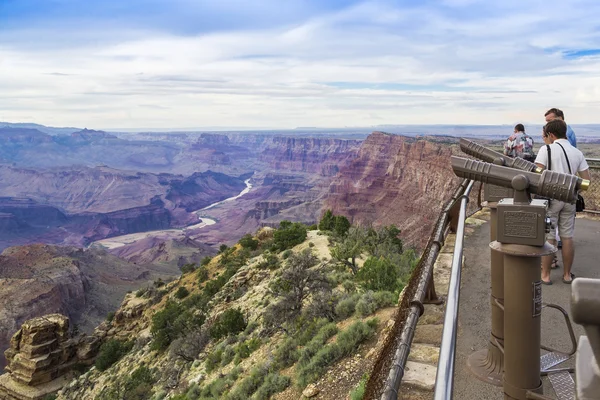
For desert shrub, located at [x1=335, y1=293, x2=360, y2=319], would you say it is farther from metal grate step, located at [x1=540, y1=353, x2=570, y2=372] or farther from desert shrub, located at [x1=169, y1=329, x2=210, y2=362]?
desert shrub, located at [x1=169, y1=329, x2=210, y2=362]

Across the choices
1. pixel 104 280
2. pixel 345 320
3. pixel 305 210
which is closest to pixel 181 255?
pixel 104 280

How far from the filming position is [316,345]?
8.75 m

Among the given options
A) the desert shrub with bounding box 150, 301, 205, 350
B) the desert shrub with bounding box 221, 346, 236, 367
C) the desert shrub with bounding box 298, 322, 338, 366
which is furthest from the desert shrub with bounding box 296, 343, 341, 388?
the desert shrub with bounding box 150, 301, 205, 350

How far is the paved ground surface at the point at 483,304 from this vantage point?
156 inches

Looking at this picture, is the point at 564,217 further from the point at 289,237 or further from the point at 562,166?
the point at 289,237

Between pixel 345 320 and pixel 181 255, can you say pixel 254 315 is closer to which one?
pixel 345 320

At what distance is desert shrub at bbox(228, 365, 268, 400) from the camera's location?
937 centimetres

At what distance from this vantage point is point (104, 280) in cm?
7906

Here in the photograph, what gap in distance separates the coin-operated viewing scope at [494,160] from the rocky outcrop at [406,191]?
41.9 metres

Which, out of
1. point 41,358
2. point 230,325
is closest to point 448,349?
point 230,325

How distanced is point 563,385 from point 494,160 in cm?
199

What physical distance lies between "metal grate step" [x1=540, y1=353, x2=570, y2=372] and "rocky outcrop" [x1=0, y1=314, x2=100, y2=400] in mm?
36547

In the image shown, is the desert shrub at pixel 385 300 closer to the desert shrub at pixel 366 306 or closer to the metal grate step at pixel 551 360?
the desert shrub at pixel 366 306

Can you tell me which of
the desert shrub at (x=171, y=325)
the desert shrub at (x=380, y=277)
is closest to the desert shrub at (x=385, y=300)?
the desert shrub at (x=380, y=277)
